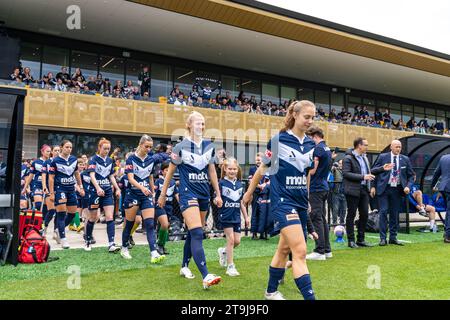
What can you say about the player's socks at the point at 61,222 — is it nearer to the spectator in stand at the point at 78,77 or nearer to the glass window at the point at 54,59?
the spectator in stand at the point at 78,77

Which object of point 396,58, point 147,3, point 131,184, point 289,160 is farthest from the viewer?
point 396,58

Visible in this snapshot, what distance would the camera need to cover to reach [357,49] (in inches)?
928

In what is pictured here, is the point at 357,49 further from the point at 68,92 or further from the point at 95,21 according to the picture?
the point at 68,92

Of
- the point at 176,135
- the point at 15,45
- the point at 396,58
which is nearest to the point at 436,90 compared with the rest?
the point at 396,58

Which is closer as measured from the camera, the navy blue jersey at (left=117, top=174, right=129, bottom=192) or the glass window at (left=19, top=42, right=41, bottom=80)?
the navy blue jersey at (left=117, top=174, right=129, bottom=192)

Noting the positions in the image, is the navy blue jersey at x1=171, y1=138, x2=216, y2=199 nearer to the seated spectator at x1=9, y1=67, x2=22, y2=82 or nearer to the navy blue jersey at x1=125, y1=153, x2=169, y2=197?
the navy blue jersey at x1=125, y1=153, x2=169, y2=197

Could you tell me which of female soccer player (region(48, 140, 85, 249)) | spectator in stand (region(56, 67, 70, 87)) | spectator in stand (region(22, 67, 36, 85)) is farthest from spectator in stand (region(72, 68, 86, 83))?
female soccer player (region(48, 140, 85, 249))

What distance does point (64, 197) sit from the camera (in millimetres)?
8180

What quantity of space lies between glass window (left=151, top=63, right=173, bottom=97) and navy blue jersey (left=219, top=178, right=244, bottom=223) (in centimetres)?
1763

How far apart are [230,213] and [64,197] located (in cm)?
395

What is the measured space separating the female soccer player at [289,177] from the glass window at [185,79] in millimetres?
20472

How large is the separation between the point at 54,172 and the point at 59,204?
658 mm

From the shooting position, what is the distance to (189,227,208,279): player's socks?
4676 millimetres

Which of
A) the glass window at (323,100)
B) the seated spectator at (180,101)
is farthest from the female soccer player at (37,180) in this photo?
the glass window at (323,100)
